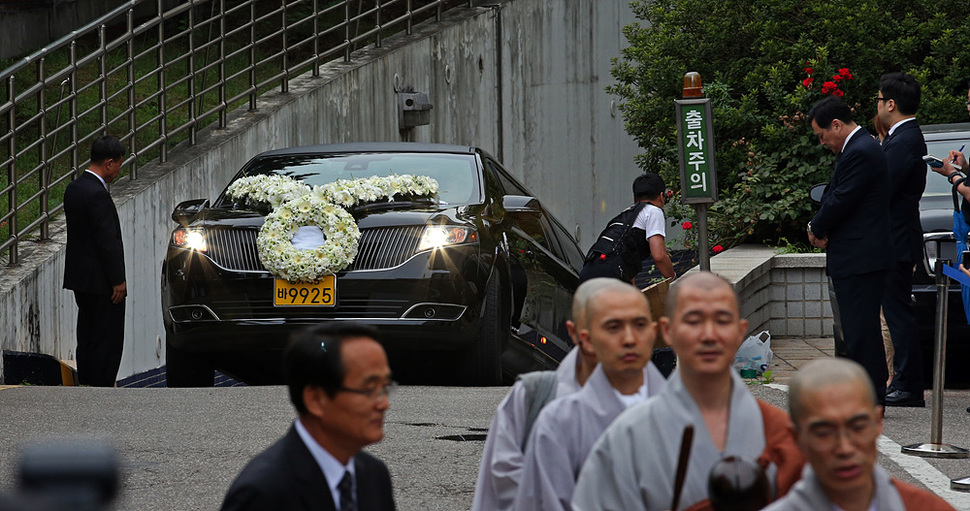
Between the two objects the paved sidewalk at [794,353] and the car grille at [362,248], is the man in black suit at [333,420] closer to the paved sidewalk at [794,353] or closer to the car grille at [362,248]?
the car grille at [362,248]

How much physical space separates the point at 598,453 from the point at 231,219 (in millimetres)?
5922

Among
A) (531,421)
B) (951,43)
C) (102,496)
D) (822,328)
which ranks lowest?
(822,328)

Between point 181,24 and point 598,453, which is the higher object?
point 181,24

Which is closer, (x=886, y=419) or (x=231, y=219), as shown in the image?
(x=886, y=419)

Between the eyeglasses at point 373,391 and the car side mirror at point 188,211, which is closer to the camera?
the eyeglasses at point 373,391

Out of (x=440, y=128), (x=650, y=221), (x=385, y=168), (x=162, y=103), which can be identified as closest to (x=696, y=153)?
(x=650, y=221)

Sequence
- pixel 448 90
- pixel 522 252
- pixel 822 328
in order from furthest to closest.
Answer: pixel 448 90
pixel 822 328
pixel 522 252

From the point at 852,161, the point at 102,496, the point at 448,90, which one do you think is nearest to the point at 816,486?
the point at 102,496

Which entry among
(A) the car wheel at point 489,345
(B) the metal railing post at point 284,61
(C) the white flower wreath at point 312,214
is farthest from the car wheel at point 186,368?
(B) the metal railing post at point 284,61

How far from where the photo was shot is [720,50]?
46.7ft

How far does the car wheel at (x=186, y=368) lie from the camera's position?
8.92 metres

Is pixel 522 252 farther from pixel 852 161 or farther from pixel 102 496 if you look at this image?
pixel 102 496

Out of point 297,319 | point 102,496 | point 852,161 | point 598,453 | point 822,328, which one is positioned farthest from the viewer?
point 822,328

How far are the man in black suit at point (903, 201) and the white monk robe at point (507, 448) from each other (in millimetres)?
4112
